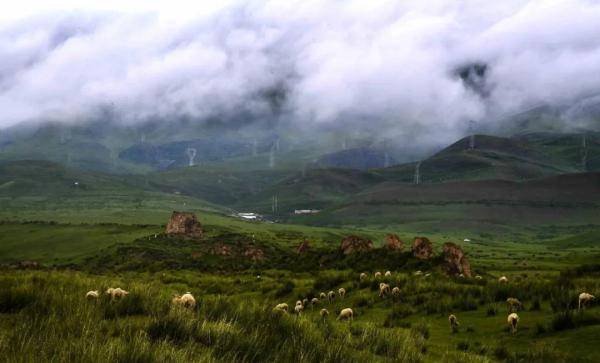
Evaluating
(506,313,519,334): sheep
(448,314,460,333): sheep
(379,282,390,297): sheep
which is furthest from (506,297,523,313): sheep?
(379,282,390,297): sheep

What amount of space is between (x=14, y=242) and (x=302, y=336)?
526ft

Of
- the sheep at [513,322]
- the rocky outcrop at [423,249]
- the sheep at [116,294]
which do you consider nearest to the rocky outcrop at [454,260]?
the rocky outcrop at [423,249]

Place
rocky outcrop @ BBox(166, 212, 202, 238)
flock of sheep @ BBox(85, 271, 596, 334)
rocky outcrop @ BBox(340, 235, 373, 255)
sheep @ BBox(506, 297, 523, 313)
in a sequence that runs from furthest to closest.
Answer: rocky outcrop @ BBox(166, 212, 202, 238) < rocky outcrop @ BBox(340, 235, 373, 255) < sheep @ BBox(506, 297, 523, 313) < flock of sheep @ BBox(85, 271, 596, 334)

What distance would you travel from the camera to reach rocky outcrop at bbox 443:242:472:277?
1264 inches

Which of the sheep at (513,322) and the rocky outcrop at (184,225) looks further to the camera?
the rocky outcrop at (184,225)

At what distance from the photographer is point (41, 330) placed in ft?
18.6

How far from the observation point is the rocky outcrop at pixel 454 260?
32094 mm

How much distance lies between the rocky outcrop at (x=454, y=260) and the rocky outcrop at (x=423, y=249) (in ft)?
4.27

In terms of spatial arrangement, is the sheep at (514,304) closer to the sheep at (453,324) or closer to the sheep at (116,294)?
the sheep at (453,324)

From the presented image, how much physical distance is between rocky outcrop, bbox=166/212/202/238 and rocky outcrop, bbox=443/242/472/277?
4022 inches

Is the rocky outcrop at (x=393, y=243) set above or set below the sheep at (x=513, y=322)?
below

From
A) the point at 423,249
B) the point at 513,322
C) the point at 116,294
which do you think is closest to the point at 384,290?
the point at 513,322

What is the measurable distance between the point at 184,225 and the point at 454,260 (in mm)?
106105

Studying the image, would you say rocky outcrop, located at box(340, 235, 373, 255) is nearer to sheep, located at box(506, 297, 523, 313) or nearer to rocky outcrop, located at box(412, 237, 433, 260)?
rocky outcrop, located at box(412, 237, 433, 260)
